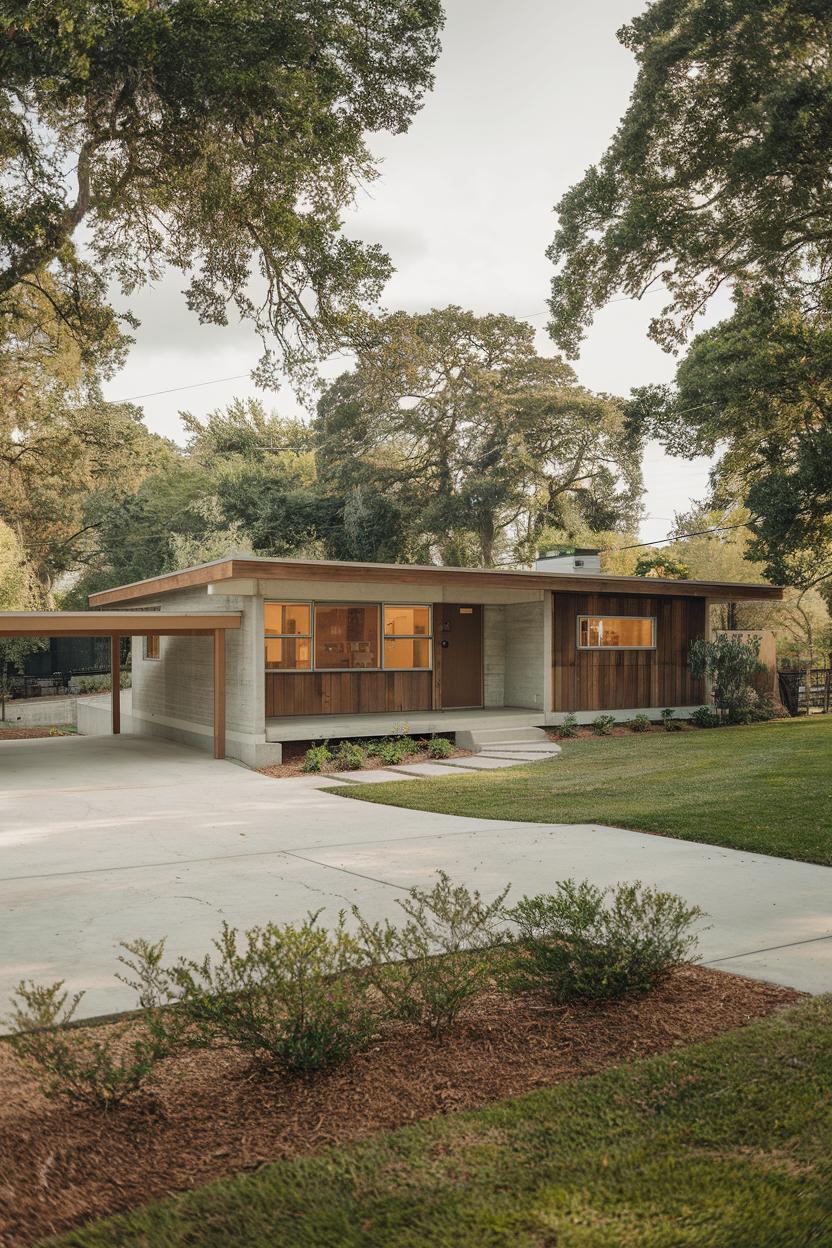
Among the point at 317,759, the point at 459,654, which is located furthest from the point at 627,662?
the point at 317,759

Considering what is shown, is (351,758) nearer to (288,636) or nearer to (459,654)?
(288,636)

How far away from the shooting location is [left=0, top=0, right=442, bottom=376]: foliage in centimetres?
738

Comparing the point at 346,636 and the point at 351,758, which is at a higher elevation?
the point at 346,636

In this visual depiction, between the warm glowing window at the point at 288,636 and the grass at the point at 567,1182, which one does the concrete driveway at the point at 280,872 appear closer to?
the grass at the point at 567,1182

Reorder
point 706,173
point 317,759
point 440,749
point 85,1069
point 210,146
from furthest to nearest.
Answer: point 440,749, point 317,759, point 706,173, point 210,146, point 85,1069

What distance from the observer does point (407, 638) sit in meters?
15.3

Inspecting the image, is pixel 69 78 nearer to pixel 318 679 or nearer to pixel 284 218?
pixel 284 218

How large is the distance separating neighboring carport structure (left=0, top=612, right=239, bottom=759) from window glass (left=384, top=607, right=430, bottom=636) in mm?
2963

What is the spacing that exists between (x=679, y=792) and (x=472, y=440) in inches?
907

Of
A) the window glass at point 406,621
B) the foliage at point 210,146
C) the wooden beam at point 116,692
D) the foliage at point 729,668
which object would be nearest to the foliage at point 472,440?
the wooden beam at point 116,692

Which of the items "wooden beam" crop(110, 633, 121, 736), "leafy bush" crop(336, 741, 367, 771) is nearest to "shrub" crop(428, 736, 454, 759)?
"leafy bush" crop(336, 741, 367, 771)

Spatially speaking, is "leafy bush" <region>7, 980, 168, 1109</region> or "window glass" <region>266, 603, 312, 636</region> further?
"window glass" <region>266, 603, 312, 636</region>

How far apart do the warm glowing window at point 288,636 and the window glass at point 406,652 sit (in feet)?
4.77

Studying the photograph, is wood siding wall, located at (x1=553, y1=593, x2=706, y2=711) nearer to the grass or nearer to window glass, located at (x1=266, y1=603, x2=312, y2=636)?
window glass, located at (x1=266, y1=603, x2=312, y2=636)
